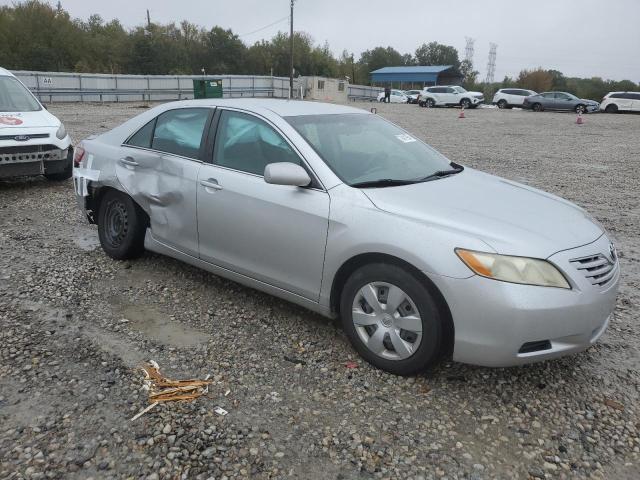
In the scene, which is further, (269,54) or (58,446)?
(269,54)

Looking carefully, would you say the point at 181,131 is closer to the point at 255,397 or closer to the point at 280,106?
the point at 280,106

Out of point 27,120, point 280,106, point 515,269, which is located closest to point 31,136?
point 27,120

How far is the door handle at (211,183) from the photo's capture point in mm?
3796

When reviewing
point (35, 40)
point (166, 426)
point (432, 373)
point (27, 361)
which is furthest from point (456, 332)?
point (35, 40)

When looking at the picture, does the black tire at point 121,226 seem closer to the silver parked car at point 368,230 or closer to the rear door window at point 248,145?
the silver parked car at point 368,230

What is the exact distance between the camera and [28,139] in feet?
24.3

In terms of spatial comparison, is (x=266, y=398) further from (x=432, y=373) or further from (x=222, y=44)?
(x=222, y=44)

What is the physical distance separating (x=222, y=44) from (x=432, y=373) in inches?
2986

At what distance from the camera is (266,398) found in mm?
2941

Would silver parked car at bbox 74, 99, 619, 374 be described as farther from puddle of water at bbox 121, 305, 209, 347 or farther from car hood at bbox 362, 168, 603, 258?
puddle of water at bbox 121, 305, 209, 347

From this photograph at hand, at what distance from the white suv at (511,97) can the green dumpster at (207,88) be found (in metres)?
20.7

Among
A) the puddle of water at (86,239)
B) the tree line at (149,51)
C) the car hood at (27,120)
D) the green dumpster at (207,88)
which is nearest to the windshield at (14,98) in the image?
the car hood at (27,120)

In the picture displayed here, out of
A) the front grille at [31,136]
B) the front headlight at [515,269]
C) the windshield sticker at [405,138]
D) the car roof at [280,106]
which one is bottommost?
the front headlight at [515,269]

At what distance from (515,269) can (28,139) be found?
7.09 meters
